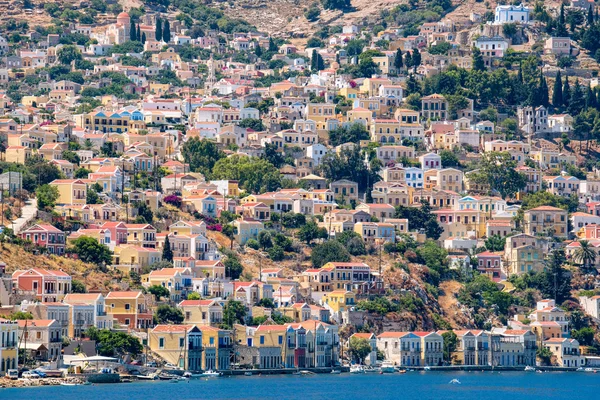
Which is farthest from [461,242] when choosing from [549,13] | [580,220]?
[549,13]

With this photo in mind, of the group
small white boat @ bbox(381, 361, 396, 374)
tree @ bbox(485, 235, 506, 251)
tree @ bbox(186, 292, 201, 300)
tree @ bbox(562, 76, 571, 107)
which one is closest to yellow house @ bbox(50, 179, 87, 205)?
tree @ bbox(186, 292, 201, 300)

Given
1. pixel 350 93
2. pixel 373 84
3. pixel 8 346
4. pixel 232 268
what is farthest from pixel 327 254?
pixel 350 93

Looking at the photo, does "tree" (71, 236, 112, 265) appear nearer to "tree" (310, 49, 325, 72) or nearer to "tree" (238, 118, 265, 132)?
"tree" (238, 118, 265, 132)

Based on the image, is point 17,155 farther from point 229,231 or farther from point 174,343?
point 174,343

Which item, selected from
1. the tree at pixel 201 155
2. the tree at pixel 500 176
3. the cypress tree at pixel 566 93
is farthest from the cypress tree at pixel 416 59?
the tree at pixel 201 155

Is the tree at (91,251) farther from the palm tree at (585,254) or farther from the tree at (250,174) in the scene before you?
the palm tree at (585,254)
